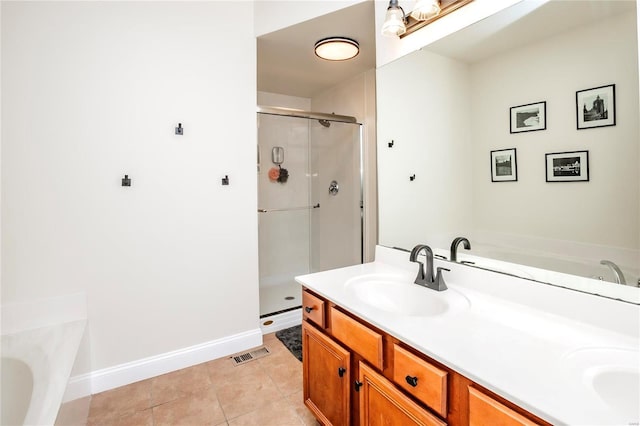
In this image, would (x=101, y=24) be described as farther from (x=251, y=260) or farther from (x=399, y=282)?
(x=399, y=282)

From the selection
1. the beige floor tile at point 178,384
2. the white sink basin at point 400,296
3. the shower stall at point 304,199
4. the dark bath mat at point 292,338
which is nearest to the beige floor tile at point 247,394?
the beige floor tile at point 178,384

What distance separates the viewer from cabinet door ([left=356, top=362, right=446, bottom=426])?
3.05 feet

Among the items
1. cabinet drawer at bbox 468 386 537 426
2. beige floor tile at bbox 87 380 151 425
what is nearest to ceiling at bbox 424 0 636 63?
cabinet drawer at bbox 468 386 537 426

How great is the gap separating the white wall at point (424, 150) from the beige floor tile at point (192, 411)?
53.4 inches

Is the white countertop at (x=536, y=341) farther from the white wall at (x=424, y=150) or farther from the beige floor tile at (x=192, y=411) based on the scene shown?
the beige floor tile at (x=192, y=411)

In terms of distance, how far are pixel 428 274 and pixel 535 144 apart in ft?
2.20

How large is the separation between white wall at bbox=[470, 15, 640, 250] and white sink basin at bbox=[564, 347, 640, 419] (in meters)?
0.39

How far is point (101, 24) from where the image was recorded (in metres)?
1.82

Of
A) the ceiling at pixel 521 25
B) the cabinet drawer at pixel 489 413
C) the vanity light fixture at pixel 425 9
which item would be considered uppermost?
the vanity light fixture at pixel 425 9

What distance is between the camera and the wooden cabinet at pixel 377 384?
0.77 m

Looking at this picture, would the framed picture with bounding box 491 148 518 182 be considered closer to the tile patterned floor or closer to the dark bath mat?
the tile patterned floor

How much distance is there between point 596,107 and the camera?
1016 mm

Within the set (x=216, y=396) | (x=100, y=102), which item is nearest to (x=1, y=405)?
(x=216, y=396)

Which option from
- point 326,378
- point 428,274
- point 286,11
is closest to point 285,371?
point 326,378
